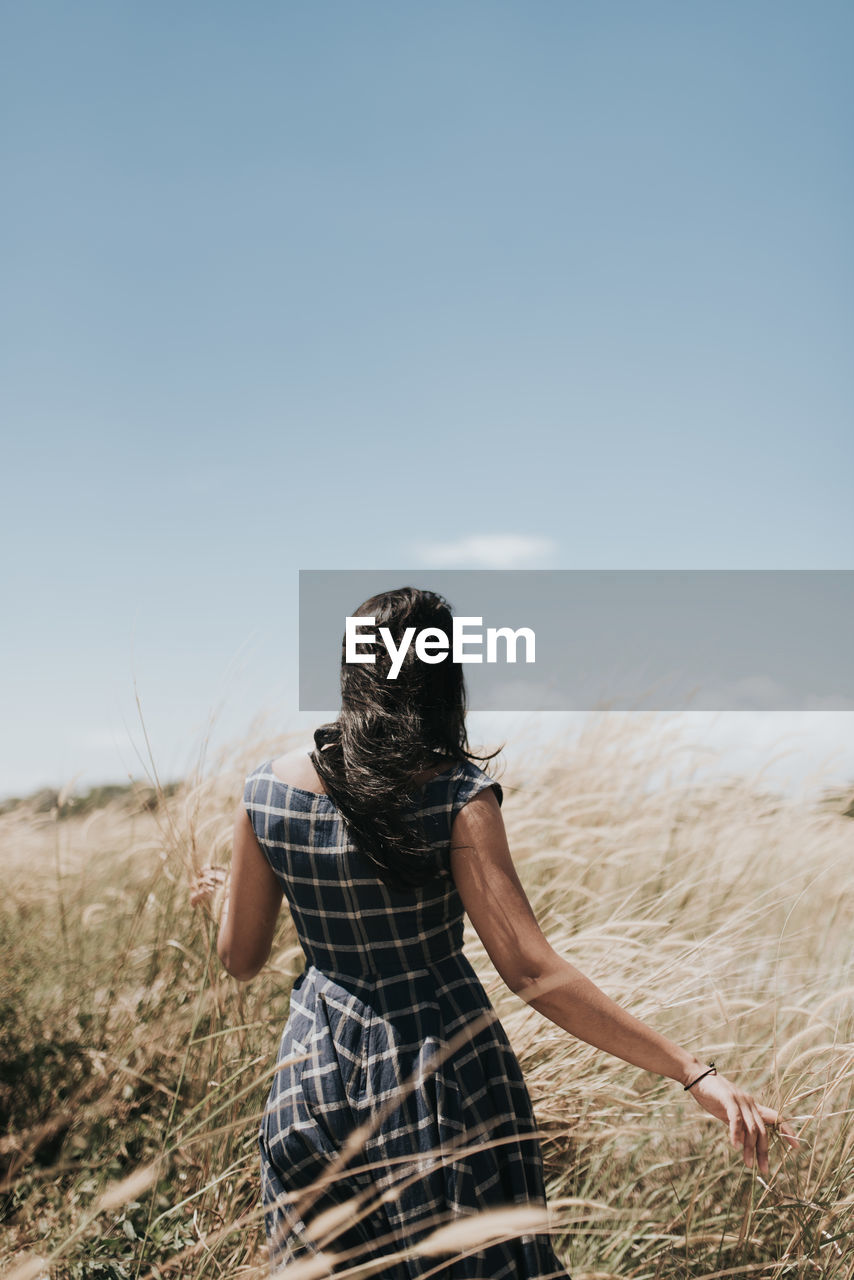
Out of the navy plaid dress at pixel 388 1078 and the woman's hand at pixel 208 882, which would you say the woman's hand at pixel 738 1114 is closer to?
the navy plaid dress at pixel 388 1078

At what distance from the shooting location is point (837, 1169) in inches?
66.7

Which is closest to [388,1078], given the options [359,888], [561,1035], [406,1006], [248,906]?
[406,1006]

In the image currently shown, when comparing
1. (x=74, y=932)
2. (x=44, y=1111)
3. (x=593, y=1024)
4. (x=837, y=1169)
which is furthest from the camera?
(x=74, y=932)

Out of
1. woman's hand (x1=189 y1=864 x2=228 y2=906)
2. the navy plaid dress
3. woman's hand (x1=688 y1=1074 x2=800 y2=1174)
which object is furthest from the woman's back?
woman's hand (x1=189 y1=864 x2=228 y2=906)

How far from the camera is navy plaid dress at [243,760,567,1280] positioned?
1229mm

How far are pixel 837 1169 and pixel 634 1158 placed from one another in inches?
17.4

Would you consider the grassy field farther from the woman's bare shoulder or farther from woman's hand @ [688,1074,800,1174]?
the woman's bare shoulder

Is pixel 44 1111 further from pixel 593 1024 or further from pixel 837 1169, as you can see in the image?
pixel 837 1169

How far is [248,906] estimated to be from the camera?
1541 millimetres

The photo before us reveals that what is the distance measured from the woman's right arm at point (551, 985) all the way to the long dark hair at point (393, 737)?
0.08 m

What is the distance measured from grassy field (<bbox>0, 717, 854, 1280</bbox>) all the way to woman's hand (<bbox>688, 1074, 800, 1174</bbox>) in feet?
0.79

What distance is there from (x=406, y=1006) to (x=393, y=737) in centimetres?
40

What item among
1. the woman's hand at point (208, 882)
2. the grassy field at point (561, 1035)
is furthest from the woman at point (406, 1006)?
the woman's hand at point (208, 882)

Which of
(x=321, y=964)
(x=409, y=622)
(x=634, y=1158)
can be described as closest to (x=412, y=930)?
(x=321, y=964)
